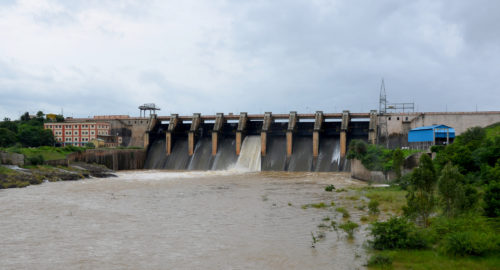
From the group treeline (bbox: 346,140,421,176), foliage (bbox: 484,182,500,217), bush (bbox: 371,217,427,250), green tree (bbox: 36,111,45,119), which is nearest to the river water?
bush (bbox: 371,217,427,250)

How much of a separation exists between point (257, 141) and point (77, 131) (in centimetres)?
3231

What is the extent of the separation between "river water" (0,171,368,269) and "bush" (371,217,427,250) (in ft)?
2.75

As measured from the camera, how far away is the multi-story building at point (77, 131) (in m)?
64.2

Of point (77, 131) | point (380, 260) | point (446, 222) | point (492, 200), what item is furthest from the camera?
point (77, 131)

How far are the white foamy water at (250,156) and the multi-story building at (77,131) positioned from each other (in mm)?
23073

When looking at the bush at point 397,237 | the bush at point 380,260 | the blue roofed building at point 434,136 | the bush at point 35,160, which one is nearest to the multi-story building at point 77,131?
the bush at point 35,160

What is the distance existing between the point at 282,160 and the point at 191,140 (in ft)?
40.9

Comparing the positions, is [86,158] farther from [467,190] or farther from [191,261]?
[467,190]

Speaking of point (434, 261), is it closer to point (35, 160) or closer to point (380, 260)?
point (380, 260)

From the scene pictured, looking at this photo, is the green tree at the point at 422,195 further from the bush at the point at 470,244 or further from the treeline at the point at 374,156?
the treeline at the point at 374,156

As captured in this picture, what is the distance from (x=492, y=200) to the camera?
1467 cm

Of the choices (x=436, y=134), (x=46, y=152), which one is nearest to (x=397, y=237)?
(x=436, y=134)

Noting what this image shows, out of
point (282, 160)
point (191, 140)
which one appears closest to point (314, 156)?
point (282, 160)

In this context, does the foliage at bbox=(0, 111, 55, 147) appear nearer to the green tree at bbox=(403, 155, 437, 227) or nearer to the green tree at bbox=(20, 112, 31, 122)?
the green tree at bbox=(20, 112, 31, 122)
